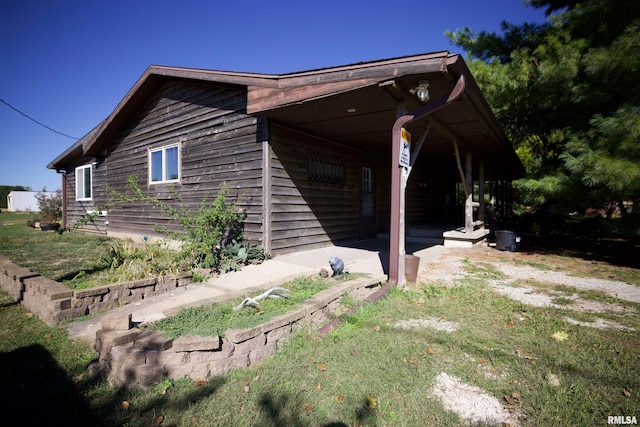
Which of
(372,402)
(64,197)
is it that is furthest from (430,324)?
(64,197)

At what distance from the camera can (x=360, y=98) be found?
5.01m

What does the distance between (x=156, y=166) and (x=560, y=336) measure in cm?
964

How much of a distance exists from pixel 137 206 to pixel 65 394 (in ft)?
28.6

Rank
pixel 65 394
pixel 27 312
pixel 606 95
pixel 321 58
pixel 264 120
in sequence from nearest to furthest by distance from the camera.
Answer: pixel 65 394, pixel 27 312, pixel 264 120, pixel 606 95, pixel 321 58

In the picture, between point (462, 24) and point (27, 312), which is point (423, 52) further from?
point (462, 24)

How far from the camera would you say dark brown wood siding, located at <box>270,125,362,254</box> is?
259 inches

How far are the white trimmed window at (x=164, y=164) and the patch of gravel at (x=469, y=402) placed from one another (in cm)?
777

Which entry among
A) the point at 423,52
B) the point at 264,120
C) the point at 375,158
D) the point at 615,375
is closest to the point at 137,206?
the point at 264,120

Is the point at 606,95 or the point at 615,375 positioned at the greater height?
the point at 606,95

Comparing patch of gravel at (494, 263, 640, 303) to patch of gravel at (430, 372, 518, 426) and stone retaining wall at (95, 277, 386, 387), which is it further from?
stone retaining wall at (95, 277, 386, 387)

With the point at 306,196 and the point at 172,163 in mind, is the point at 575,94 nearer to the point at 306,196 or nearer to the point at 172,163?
the point at 306,196

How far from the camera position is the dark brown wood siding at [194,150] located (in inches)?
261

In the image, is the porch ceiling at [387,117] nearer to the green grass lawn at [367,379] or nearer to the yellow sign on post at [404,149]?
the yellow sign on post at [404,149]

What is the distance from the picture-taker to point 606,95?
7.02 m
